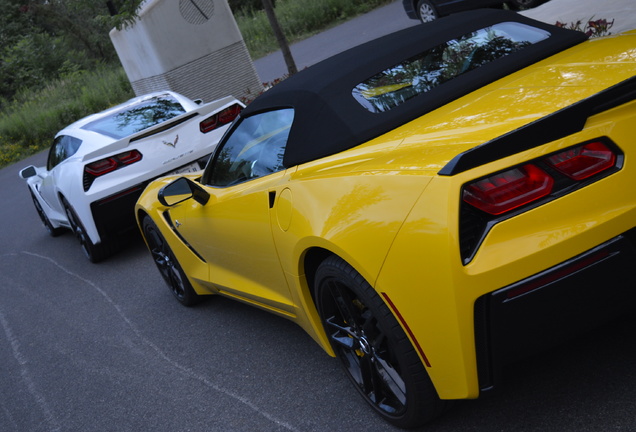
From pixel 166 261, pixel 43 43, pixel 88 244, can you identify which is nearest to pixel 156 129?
pixel 88 244

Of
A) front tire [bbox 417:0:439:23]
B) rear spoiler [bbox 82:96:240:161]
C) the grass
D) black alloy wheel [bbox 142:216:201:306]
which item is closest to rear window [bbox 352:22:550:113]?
black alloy wheel [bbox 142:216:201:306]

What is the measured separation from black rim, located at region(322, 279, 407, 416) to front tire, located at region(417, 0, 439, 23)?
11.2m

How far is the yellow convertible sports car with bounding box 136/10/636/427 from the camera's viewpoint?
255 centimetres

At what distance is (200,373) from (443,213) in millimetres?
2553

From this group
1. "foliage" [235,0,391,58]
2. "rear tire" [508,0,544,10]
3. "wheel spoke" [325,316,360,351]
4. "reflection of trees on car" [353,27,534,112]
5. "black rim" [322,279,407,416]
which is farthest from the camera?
"foliage" [235,0,391,58]

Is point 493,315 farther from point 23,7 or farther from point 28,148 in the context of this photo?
point 23,7

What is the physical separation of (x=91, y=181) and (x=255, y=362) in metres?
3.72

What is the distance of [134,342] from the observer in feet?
18.2

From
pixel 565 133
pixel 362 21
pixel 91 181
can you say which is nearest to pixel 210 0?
pixel 91 181

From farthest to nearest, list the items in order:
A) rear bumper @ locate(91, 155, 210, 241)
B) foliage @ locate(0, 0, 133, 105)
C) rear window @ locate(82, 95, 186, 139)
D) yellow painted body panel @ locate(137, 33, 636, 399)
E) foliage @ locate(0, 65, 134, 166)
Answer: foliage @ locate(0, 0, 133, 105) → foliage @ locate(0, 65, 134, 166) → rear window @ locate(82, 95, 186, 139) → rear bumper @ locate(91, 155, 210, 241) → yellow painted body panel @ locate(137, 33, 636, 399)

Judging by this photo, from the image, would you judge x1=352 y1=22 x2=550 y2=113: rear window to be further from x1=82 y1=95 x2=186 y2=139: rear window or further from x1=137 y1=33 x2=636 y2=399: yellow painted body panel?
x1=82 y1=95 x2=186 y2=139: rear window

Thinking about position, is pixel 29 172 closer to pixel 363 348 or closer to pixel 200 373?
pixel 200 373

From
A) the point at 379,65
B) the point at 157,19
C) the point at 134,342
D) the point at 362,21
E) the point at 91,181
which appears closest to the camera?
the point at 379,65

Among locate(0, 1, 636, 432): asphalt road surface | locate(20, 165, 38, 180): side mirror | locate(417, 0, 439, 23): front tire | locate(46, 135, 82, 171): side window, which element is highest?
locate(46, 135, 82, 171): side window
